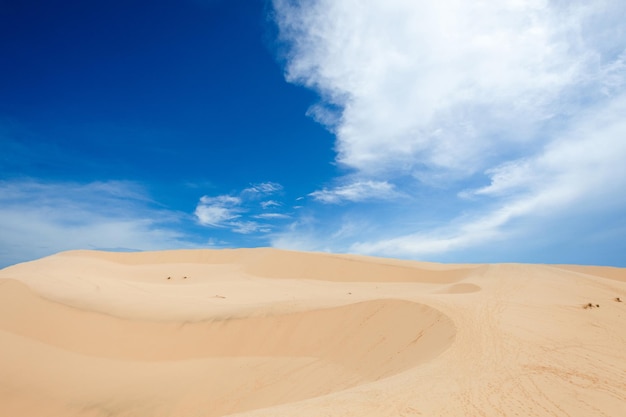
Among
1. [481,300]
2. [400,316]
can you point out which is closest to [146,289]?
[400,316]

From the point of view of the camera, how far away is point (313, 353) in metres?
10.7

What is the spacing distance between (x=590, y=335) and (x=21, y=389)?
51.4 feet

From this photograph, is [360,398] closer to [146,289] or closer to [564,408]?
[564,408]

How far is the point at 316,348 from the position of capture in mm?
10875

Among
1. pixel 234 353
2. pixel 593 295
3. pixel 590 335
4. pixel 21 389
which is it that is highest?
pixel 593 295

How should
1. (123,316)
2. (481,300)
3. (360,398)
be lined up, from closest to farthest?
(360,398) < (481,300) < (123,316)

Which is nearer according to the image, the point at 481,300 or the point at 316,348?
the point at 316,348

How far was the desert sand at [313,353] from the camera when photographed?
19.4ft

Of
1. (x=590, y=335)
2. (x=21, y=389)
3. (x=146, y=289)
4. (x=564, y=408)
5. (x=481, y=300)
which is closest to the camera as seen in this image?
(x=564, y=408)

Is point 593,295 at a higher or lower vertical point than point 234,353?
higher

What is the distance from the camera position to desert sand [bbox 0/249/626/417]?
5.92 meters

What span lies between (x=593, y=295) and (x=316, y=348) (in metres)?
12.1

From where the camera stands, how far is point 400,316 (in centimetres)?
1109

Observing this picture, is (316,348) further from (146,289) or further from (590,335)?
(146,289)
